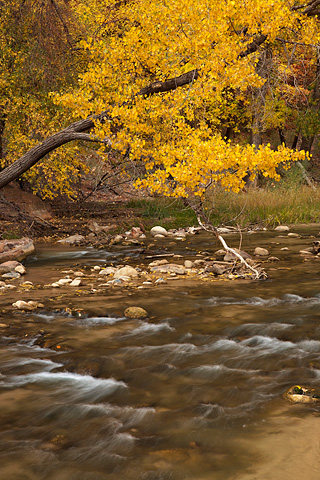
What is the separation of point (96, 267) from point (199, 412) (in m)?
5.72

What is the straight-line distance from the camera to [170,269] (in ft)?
27.3

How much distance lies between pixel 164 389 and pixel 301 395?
1.01m

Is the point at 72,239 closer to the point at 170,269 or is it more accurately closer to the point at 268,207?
the point at 170,269

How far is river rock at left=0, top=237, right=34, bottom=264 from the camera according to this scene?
31.9 feet

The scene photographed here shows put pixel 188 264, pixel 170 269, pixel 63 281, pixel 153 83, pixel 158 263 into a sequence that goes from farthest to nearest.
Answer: pixel 153 83, pixel 158 263, pixel 188 264, pixel 170 269, pixel 63 281

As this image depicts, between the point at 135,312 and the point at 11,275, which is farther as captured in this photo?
the point at 11,275

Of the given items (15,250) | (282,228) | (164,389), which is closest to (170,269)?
(15,250)

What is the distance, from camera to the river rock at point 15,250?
973cm

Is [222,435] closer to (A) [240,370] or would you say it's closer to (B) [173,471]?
(B) [173,471]

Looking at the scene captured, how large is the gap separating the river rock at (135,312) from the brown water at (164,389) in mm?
87

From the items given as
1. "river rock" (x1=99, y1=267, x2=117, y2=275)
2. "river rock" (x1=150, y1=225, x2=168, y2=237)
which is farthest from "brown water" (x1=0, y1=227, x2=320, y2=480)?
"river rock" (x1=150, y1=225, x2=168, y2=237)

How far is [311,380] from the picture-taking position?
3.81m

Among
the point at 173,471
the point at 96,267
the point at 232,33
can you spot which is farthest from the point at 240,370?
the point at 232,33

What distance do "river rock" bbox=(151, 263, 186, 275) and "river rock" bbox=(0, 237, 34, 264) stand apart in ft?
9.81
